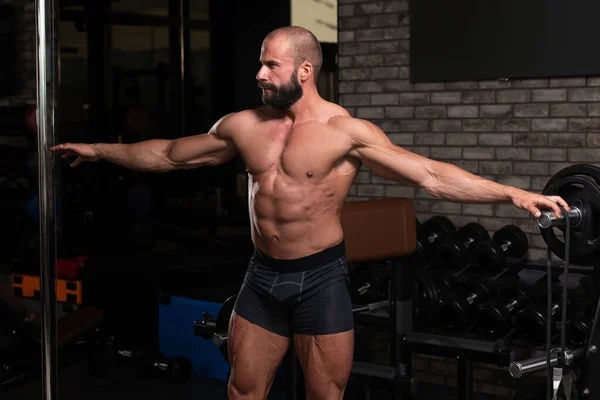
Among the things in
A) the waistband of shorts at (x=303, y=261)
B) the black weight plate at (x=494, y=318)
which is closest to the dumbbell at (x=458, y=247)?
the black weight plate at (x=494, y=318)

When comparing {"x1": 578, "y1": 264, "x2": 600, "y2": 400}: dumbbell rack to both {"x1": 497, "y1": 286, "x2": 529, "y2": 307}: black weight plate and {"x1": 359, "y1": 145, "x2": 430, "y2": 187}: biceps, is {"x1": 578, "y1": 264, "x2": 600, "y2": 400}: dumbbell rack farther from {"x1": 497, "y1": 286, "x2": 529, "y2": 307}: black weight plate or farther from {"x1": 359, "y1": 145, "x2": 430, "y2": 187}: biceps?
{"x1": 497, "y1": 286, "x2": 529, "y2": 307}: black weight plate

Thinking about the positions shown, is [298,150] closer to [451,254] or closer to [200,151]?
[200,151]

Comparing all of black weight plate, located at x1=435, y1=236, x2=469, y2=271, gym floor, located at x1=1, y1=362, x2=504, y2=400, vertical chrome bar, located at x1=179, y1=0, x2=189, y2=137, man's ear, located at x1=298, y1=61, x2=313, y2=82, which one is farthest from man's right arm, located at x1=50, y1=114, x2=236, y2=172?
vertical chrome bar, located at x1=179, y1=0, x2=189, y2=137

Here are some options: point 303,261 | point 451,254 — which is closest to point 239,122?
point 303,261

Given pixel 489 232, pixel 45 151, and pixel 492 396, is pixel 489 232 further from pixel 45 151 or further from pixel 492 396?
pixel 45 151

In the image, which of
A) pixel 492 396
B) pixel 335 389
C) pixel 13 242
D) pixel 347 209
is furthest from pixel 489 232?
pixel 13 242

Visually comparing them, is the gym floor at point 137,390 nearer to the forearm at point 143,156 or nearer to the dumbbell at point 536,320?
the dumbbell at point 536,320

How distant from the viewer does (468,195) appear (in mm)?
2426

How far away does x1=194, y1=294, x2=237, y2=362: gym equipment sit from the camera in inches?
128

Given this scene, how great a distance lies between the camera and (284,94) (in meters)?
2.56

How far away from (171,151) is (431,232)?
200 cm

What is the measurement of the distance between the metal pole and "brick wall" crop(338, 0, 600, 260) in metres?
2.83

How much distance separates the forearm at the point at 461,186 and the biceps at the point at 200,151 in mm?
663

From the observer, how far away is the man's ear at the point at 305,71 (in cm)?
255
